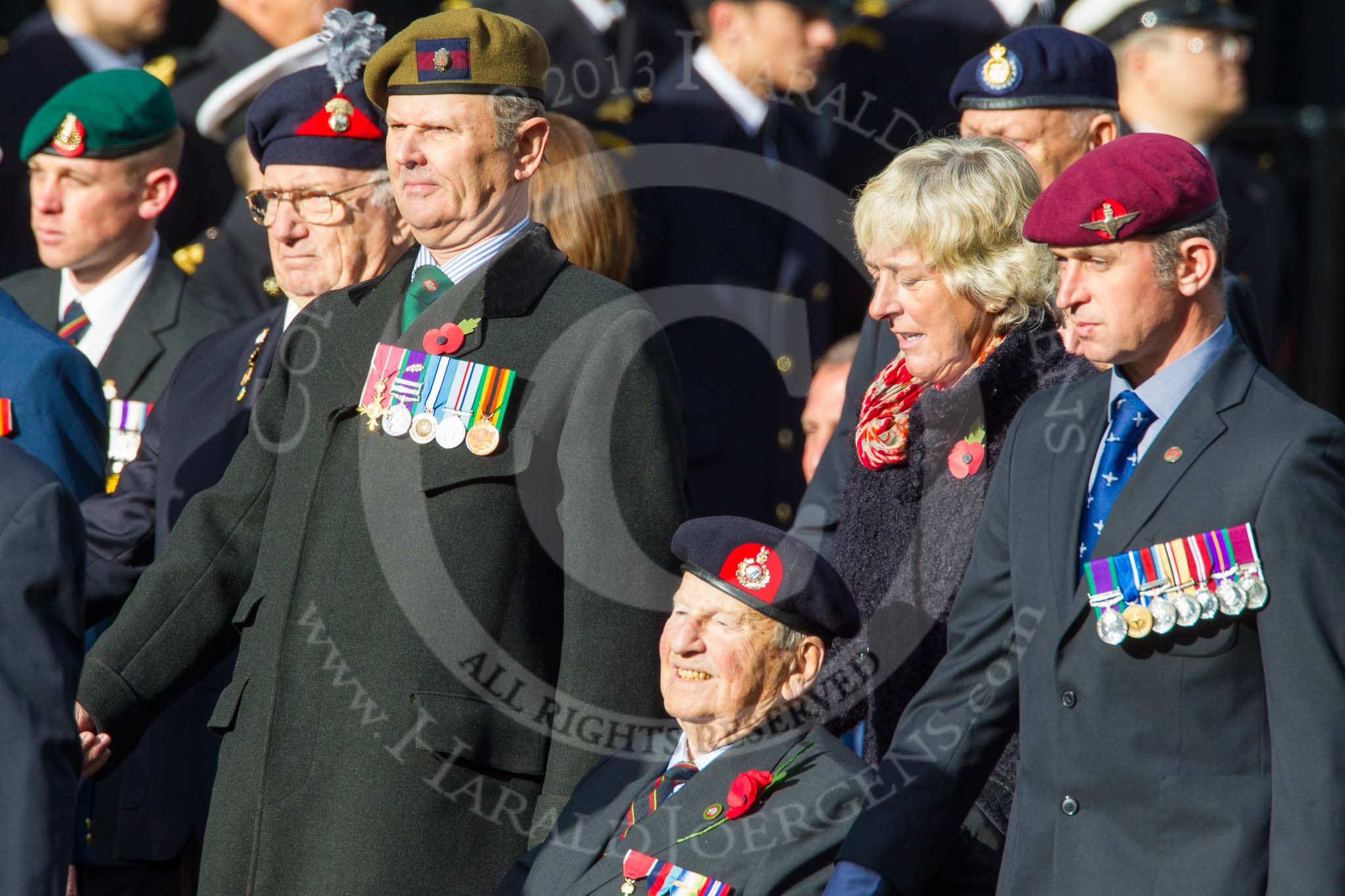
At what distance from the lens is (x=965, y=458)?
3.47m

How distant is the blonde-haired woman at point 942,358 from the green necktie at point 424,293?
807 mm

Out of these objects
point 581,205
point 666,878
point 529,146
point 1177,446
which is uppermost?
point 529,146

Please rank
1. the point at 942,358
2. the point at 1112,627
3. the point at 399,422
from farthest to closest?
the point at 942,358
the point at 399,422
the point at 1112,627

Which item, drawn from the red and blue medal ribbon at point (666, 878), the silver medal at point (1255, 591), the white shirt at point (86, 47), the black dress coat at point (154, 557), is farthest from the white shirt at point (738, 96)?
the silver medal at point (1255, 591)

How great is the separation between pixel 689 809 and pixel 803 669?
0.34m

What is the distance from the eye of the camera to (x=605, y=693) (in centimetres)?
323

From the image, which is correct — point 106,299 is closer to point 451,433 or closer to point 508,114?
Result: point 508,114

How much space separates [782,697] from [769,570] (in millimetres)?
232

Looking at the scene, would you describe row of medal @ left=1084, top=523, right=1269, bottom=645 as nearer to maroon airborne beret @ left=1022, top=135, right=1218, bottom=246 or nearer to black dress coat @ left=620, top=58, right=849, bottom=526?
maroon airborne beret @ left=1022, top=135, right=1218, bottom=246

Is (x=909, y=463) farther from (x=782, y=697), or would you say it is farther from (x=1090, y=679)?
(x=1090, y=679)

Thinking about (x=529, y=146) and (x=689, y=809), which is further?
(x=529, y=146)

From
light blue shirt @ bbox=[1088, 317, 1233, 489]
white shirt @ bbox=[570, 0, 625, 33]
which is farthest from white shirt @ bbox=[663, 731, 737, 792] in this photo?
white shirt @ bbox=[570, 0, 625, 33]

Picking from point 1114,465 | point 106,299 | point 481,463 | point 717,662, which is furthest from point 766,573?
point 106,299

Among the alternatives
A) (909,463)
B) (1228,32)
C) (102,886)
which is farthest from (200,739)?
(1228,32)
